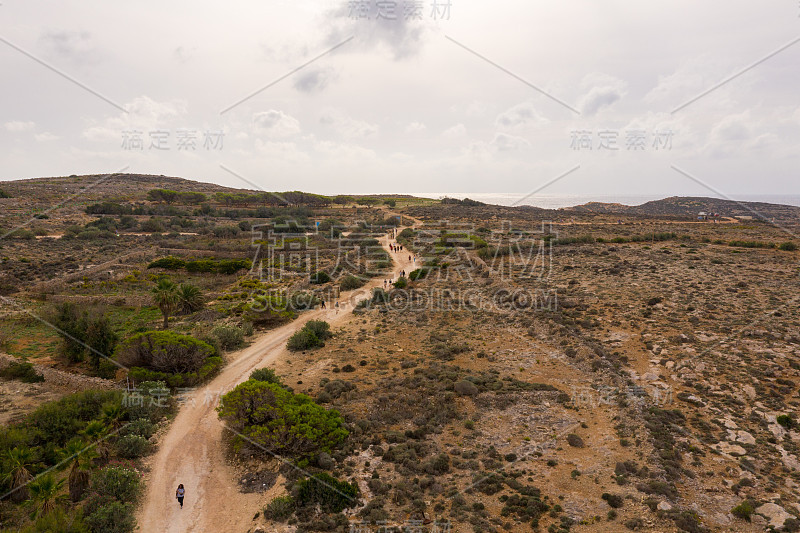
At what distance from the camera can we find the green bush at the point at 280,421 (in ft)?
48.4

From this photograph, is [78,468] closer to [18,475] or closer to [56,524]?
[18,475]

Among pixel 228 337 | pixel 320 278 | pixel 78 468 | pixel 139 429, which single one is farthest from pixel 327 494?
pixel 320 278

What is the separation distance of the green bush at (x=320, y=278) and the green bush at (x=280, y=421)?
23.7 meters

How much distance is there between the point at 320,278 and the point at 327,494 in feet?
96.3

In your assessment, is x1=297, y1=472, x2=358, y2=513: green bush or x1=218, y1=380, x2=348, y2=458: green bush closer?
x1=297, y1=472, x2=358, y2=513: green bush

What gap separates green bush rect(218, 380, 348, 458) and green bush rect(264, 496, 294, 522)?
238cm

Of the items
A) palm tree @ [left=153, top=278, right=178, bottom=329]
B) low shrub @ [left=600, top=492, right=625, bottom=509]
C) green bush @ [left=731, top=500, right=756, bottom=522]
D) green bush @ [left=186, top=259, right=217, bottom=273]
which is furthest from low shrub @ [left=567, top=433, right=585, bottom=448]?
green bush @ [left=186, top=259, right=217, bottom=273]

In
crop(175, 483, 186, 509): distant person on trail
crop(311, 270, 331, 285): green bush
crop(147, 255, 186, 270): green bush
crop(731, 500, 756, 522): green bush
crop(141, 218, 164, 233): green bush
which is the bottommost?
crop(175, 483, 186, 509): distant person on trail

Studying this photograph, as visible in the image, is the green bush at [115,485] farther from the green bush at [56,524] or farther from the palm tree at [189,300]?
the palm tree at [189,300]

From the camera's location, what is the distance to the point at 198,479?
13625mm

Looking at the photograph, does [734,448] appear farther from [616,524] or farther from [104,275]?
[104,275]

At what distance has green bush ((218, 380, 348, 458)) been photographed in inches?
581

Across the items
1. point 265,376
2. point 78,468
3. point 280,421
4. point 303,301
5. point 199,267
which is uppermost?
point 199,267

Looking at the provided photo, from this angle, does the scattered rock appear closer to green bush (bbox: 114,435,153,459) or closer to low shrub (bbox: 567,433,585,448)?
low shrub (bbox: 567,433,585,448)
